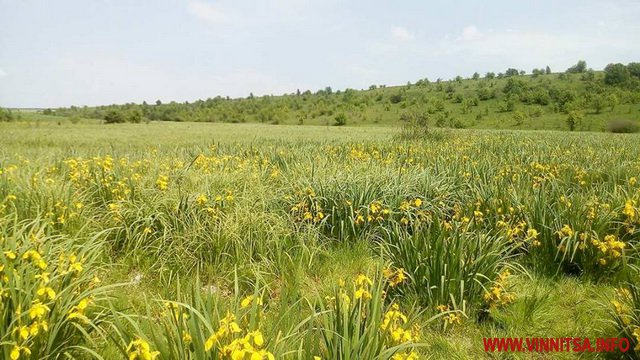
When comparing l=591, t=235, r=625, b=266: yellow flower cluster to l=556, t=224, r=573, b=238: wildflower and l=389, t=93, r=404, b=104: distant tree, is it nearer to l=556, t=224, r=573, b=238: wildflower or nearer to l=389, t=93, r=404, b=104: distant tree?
l=556, t=224, r=573, b=238: wildflower

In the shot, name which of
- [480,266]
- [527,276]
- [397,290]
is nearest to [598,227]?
[527,276]

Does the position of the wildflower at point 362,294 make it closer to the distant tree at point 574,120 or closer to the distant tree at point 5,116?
the distant tree at point 574,120

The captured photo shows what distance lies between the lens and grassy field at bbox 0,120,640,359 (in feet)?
6.82

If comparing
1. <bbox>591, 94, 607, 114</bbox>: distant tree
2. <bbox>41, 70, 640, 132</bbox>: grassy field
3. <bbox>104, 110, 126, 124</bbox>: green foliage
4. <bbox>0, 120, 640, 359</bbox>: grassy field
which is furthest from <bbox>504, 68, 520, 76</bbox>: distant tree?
<bbox>0, 120, 640, 359</bbox>: grassy field

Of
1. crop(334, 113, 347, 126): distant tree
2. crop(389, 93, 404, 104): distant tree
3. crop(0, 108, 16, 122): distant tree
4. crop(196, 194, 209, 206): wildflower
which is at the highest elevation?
crop(389, 93, 404, 104): distant tree

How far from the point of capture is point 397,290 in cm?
339

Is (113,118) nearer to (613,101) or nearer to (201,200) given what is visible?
(201,200)

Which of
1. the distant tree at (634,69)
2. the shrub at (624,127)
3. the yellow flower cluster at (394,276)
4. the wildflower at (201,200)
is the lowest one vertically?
the shrub at (624,127)

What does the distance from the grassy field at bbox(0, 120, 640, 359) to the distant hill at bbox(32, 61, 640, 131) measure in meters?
42.9

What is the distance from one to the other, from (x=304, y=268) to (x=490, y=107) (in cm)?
8158

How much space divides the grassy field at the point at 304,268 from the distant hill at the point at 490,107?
42.9m

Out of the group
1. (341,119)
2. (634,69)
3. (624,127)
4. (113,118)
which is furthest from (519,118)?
(113,118)

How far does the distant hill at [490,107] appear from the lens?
61.5 m

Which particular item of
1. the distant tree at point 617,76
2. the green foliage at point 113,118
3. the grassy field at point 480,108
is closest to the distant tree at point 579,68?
the grassy field at point 480,108
